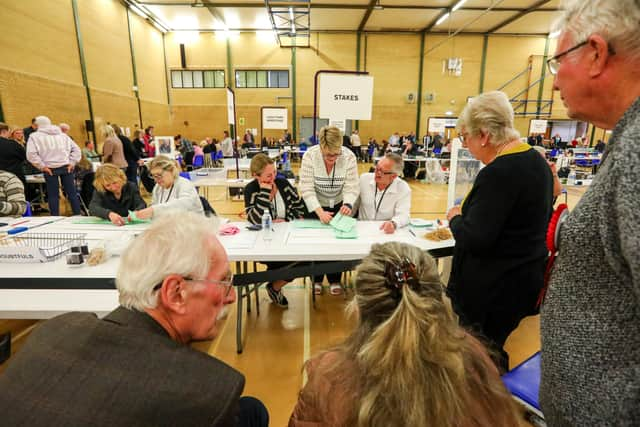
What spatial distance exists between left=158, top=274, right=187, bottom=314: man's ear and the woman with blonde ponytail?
1.30 feet

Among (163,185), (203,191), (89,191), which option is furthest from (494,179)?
(203,191)

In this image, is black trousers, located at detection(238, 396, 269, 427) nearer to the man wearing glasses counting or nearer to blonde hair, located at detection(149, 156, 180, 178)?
the man wearing glasses counting

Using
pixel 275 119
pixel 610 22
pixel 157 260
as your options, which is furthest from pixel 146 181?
pixel 610 22

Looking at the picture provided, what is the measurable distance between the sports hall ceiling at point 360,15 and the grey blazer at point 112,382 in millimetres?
11614

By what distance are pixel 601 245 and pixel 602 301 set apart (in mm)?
110

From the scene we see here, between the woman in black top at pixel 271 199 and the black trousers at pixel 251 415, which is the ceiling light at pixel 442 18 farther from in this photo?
the black trousers at pixel 251 415

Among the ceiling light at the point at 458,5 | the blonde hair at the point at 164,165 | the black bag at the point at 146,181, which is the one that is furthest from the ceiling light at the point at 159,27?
the blonde hair at the point at 164,165

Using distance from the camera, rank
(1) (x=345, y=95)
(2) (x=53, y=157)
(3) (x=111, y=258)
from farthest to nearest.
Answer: (2) (x=53, y=157)
(1) (x=345, y=95)
(3) (x=111, y=258)

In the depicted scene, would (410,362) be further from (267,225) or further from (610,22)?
(267,225)

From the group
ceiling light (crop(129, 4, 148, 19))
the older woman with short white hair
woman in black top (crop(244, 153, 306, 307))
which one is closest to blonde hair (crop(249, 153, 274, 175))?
woman in black top (crop(244, 153, 306, 307))

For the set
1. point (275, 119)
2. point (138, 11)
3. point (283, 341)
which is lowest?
point (283, 341)

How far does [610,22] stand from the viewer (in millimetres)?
622

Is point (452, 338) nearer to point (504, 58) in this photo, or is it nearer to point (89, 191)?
point (89, 191)

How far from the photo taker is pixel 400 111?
16047 mm
